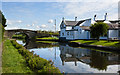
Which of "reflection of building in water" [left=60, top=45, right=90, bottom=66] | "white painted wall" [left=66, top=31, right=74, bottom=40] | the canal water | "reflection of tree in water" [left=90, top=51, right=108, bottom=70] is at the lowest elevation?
"reflection of building in water" [left=60, top=45, right=90, bottom=66]

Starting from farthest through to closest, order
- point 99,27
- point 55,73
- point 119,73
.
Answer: point 99,27, point 119,73, point 55,73

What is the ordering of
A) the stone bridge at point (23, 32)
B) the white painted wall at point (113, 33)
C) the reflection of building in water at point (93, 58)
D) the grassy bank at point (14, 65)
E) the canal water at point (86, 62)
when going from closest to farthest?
the grassy bank at point (14, 65) → the canal water at point (86, 62) → the reflection of building in water at point (93, 58) → the white painted wall at point (113, 33) → the stone bridge at point (23, 32)

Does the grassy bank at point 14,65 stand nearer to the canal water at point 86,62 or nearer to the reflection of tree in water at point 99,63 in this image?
the canal water at point 86,62

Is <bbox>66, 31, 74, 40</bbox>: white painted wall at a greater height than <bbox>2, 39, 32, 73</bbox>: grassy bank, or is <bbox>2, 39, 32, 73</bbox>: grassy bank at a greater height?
<bbox>66, 31, 74, 40</bbox>: white painted wall

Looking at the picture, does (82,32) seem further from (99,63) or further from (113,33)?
(99,63)

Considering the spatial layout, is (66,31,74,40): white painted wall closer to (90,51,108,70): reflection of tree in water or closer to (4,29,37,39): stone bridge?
(4,29,37,39): stone bridge

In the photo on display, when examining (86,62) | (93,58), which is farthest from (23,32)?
(86,62)

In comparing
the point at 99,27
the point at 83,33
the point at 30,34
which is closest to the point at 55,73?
the point at 99,27

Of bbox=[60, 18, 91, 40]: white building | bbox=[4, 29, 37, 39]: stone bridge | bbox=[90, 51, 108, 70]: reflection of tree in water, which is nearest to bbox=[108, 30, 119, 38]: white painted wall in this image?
bbox=[60, 18, 91, 40]: white building

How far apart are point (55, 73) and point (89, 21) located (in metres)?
42.3

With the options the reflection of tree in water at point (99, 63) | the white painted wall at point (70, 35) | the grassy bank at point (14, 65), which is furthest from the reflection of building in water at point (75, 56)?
Result: the white painted wall at point (70, 35)

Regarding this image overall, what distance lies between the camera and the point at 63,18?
52375 mm

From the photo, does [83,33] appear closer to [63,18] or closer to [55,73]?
[63,18]

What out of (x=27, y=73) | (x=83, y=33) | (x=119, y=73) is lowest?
(x=119, y=73)
